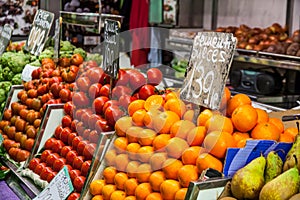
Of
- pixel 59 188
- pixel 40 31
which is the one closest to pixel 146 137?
pixel 59 188

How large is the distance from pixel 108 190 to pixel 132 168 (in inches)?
5.6

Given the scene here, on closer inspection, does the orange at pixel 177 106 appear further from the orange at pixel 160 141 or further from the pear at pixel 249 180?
the pear at pixel 249 180

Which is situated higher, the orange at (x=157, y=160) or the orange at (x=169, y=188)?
the orange at (x=157, y=160)

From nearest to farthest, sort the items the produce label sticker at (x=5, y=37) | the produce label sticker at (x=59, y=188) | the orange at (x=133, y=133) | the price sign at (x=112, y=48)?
the orange at (x=133, y=133), the produce label sticker at (x=59, y=188), the price sign at (x=112, y=48), the produce label sticker at (x=5, y=37)

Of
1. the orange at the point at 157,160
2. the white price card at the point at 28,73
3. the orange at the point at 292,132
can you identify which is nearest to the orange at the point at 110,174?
the orange at the point at 157,160

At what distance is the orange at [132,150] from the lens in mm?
2008

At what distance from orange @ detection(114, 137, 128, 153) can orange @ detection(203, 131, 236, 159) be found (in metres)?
0.39

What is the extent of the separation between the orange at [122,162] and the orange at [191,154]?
289mm

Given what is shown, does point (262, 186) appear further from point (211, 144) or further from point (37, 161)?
point (37, 161)

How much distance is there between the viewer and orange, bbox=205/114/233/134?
184cm

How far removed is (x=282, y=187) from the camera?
4.73 feet

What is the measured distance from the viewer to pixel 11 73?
3.87 m

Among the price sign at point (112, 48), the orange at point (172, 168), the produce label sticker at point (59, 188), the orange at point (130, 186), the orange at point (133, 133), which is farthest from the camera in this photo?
the price sign at point (112, 48)

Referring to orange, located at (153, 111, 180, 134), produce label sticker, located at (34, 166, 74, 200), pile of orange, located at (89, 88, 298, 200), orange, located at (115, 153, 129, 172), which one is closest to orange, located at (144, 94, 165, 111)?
pile of orange, located at (89, 88, 298, 200)
